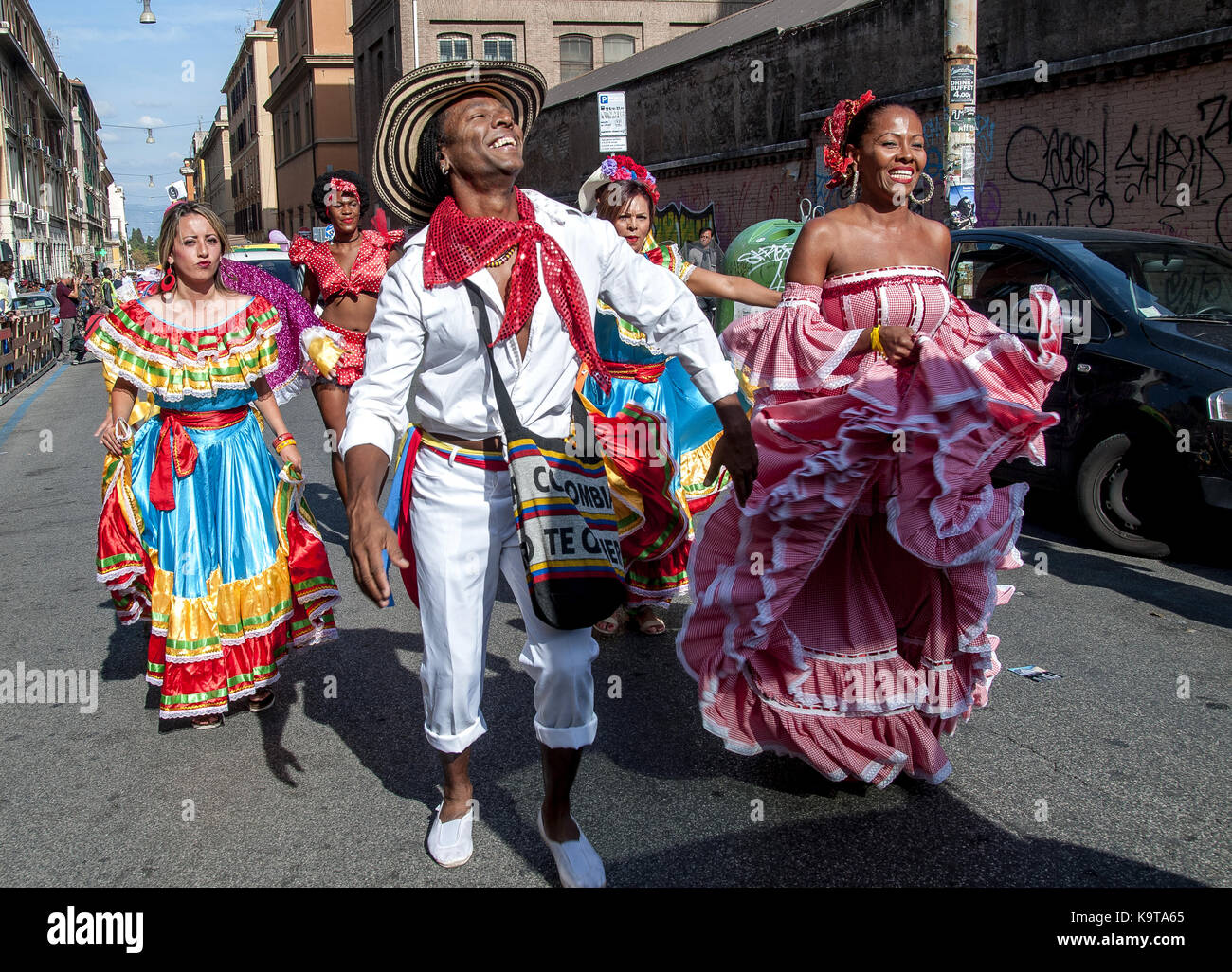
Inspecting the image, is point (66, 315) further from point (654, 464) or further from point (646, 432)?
point (654, 464)

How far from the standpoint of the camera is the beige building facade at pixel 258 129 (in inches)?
2790

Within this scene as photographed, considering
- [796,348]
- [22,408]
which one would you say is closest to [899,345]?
[796,348]

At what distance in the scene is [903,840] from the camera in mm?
3379

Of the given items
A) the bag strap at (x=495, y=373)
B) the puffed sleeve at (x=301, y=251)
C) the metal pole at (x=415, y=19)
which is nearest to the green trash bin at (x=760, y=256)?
the puffed sleeve at (x=301, y=251)

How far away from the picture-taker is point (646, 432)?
210 inches

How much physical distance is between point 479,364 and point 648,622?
2.71 meters

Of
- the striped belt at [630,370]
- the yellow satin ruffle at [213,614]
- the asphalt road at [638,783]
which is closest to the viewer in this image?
the asphalt road at [638,783]

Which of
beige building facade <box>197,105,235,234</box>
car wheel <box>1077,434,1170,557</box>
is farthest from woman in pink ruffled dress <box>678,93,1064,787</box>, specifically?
beige building facade <box>197,105,235,234</box>

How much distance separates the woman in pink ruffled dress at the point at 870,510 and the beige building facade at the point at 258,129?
69.8 metres

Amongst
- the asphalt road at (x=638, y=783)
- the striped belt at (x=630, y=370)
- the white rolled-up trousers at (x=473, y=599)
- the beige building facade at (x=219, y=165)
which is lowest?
the asphalt road at (x=638, y=783)

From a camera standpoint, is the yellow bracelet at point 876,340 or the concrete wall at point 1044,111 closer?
the yellow bracelet at point 876,340

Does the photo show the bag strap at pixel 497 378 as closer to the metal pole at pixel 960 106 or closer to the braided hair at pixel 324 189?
the braided hair at pixel 324 189
